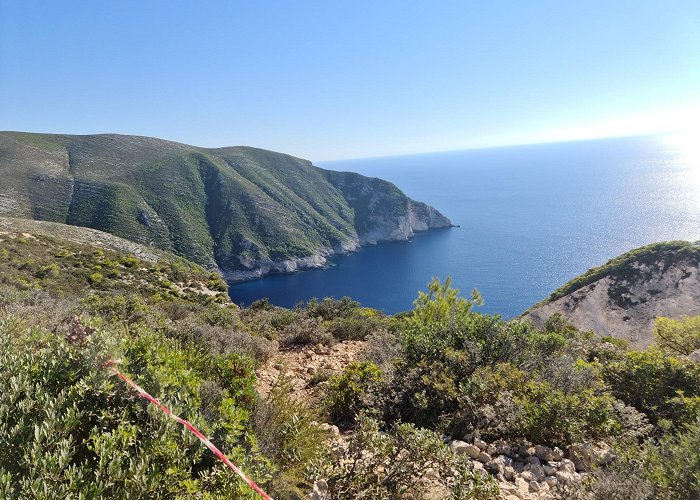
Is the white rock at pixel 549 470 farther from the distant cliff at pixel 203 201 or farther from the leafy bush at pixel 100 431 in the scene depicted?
the distant cliff at pixel 203 201

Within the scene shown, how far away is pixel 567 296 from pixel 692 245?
1330 centimetres

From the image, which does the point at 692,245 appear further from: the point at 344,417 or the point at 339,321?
the point at 344,417

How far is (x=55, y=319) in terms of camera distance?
6.73 metres

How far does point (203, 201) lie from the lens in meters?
96.4

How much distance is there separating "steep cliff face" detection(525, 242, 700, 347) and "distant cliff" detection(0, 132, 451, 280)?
217 ft

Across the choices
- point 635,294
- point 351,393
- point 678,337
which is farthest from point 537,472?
point 635,294

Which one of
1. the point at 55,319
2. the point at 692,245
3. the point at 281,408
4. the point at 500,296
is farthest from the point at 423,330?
the point at 500,296

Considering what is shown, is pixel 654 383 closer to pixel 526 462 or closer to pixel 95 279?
pixel 526 462

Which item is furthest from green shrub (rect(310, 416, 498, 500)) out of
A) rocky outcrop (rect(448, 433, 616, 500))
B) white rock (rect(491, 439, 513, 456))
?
white rock (rect(491, 439, 513, 456))

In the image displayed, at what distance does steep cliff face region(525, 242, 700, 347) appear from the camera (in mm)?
30109

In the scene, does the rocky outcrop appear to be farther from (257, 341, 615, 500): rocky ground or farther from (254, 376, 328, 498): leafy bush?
(254, 376, 328, 498): leafy bush

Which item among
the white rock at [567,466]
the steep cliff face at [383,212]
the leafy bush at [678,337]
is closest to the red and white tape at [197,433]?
the white rock at [567,466]

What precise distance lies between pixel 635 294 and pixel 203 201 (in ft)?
301

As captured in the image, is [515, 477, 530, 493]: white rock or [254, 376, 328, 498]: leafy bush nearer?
[254, 376, 328, 498]: leafy bush
